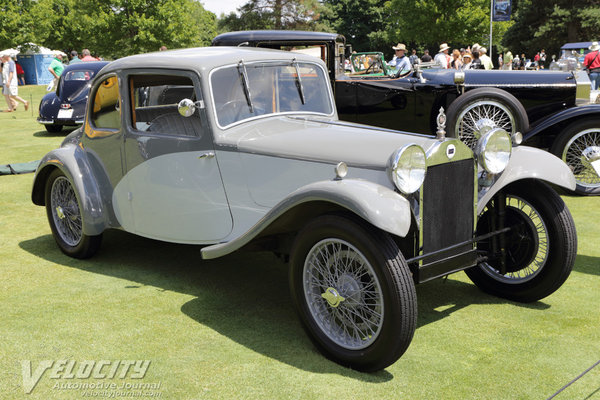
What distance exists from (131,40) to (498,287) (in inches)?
1515

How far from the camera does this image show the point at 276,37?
425 inches

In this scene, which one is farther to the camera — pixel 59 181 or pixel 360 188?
pixel 59 181

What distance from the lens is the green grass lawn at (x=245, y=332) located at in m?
2.98

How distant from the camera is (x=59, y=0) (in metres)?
55.5

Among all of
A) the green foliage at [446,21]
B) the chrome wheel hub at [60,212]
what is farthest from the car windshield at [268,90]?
the green foliage at [446,21]

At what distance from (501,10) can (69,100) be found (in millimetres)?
18636

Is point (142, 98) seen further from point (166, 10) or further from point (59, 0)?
point (59, 0)

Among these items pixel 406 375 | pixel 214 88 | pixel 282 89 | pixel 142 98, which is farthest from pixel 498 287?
pixel 142 98

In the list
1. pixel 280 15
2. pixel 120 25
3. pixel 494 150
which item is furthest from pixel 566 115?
pixel 280 15

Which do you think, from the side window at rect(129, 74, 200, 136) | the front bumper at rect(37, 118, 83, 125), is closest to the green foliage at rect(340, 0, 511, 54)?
the front bumper at rect(37, 118, 83, 125)

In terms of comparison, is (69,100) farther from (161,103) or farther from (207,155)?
(207,155)

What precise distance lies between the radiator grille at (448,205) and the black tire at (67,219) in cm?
290

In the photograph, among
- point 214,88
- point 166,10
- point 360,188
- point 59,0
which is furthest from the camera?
point 59,0

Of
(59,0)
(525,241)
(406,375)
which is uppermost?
(59,0)
